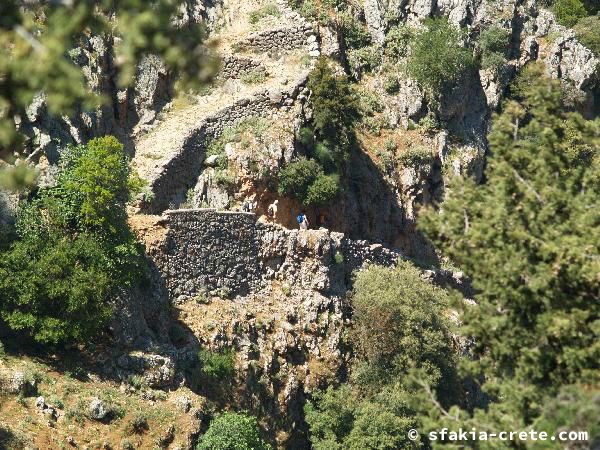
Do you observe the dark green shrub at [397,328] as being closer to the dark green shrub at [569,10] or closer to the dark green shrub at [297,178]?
the dark green shrub at [297,178]

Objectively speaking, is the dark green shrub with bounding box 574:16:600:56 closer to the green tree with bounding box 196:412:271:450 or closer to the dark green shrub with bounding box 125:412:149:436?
the green tree with bounding box 196:412:271:450

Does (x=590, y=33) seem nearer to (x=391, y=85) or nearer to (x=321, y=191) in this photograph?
(x=391, y=85)

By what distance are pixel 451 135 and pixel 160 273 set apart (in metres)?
Result: 20.2

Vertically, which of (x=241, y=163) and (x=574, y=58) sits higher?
(x=574, y=58)

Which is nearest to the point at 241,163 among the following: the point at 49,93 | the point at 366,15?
the point at 366,15

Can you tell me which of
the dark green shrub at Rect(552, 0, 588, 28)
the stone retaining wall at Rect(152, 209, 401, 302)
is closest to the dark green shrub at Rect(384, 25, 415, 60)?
the stone retaining wall at Rect(152, 209, 401, 302)

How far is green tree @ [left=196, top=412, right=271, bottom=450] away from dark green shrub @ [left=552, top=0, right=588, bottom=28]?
4039cm

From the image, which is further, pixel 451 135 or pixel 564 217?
pixel 451 135

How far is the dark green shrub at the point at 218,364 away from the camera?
102ft

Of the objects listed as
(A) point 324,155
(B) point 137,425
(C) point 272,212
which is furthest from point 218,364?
(A) point 324,155

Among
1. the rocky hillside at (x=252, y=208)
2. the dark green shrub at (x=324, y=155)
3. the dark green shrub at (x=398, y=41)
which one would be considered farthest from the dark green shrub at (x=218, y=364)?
the dark green shrub at (x=398, y=41)

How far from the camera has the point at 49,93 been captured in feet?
43.2

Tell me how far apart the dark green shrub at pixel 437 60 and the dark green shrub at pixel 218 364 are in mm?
19590

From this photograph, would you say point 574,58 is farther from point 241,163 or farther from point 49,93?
point 49,93
